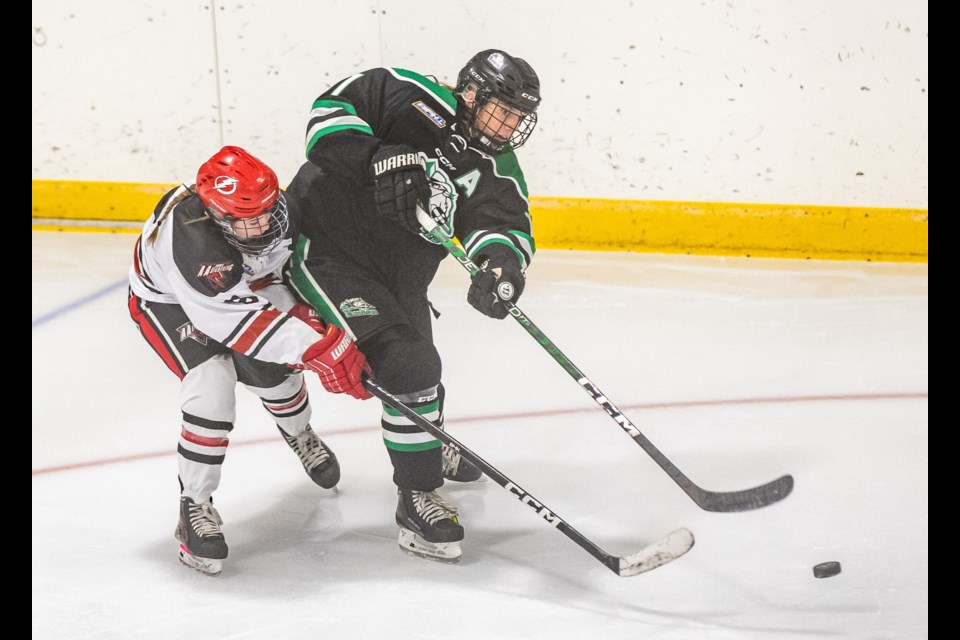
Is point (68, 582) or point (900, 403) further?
point (900, 403)

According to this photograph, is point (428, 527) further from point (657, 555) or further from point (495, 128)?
point (495, 128)

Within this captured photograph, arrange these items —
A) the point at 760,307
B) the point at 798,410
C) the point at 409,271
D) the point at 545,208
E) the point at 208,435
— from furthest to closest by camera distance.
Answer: the point at 545,208 → the point at 760,307 → the point at 798,410 → the point at 409,271 → the point at 208,435

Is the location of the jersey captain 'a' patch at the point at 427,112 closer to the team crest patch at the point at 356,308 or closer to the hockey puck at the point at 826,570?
the team crest patch at the point at 356,308

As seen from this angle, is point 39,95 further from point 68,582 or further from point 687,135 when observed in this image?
point 68,582

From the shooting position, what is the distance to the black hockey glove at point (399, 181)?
2.13 meters

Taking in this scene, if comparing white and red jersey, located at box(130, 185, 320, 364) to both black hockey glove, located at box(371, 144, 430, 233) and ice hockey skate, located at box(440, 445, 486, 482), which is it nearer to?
black hockey glove, located at box(371, 144, 430, 233)

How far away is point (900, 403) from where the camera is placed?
3.05 meters

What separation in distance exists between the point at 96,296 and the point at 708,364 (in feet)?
7.21

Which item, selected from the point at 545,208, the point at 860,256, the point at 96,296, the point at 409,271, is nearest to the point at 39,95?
the point at 96,296

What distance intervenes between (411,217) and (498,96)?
29 cm

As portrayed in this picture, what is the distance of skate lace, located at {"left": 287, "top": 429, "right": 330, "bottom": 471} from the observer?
8.47 ft

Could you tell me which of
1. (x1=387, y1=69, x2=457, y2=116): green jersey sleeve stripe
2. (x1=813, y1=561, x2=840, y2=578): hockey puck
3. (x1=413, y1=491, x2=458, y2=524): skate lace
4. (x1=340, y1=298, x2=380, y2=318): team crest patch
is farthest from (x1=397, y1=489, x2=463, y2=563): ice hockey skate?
(x1=387, y1=69, x2=457, y2=116): green jersey sleeve stripe

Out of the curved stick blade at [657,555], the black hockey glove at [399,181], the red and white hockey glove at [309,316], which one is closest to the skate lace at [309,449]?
the red and white hockey glove at [309,316]

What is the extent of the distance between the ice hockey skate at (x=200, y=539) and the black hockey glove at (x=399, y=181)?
727 mm
